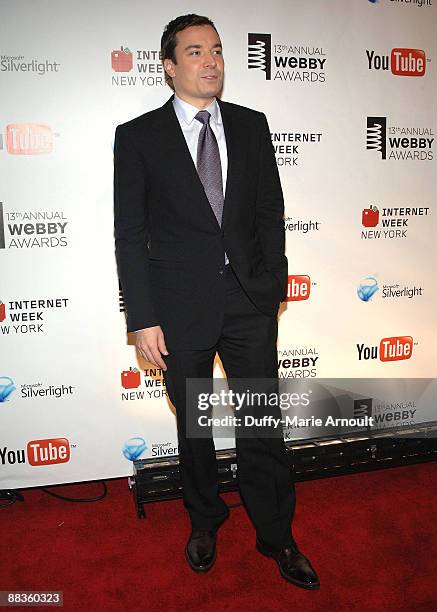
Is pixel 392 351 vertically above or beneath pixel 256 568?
above

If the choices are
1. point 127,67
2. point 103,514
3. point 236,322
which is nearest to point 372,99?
point 127,67

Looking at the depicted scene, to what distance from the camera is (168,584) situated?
6.70ft

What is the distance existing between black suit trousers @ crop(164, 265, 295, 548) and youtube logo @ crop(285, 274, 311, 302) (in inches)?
31.5

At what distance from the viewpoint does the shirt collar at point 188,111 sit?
2000 mm

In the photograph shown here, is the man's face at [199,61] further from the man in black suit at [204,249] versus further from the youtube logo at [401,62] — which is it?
the youtube logo at [401,62]

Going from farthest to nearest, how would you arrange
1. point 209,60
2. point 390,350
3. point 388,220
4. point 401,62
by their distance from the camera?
point 390,350 → point 388,220 → point 401,62 → point 209,60

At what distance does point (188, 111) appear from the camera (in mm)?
2002

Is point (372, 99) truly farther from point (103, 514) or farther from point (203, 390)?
point (103, 514)

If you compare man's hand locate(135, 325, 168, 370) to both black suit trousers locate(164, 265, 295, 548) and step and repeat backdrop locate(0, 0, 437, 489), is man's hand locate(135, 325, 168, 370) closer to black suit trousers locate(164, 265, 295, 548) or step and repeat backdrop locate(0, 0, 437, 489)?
black suit trousers locate(164, 265, 295, 548)

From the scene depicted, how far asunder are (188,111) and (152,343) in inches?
31.1

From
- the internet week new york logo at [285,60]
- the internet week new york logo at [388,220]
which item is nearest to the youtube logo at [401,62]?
the internet week new york logo at [285,60]

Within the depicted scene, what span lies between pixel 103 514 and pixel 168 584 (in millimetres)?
599

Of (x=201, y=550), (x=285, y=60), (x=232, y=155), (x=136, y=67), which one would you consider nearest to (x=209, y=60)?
(x=232, y=155)

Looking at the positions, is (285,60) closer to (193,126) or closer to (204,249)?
(193,126)
